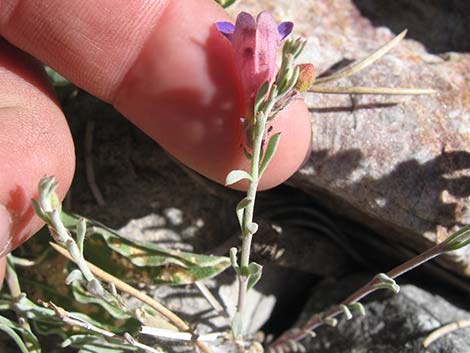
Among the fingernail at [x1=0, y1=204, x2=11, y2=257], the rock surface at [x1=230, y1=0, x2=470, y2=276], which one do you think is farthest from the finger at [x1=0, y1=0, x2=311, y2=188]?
the fingernail at [x1=0, y1=204, x2=11, y2=257]

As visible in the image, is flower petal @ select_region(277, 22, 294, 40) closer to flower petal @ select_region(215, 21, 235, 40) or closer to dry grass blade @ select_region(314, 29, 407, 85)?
flower petal @ select_region(215, 21, 235, 40)

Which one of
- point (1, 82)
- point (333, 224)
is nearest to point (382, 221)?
point (333, 224)

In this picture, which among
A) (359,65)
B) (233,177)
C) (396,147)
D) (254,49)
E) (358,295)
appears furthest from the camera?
(359,65)

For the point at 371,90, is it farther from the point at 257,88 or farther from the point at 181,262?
the point at 181,262

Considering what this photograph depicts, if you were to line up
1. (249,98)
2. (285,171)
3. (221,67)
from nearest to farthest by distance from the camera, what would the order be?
(249,98), (221,67), (285,171)

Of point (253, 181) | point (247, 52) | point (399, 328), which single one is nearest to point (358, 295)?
point (399, 328)

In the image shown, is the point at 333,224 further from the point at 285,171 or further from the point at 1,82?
the point at 1,82

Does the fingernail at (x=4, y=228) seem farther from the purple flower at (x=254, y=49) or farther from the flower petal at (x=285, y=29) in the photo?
the flower petal at (x=285, y=29)
